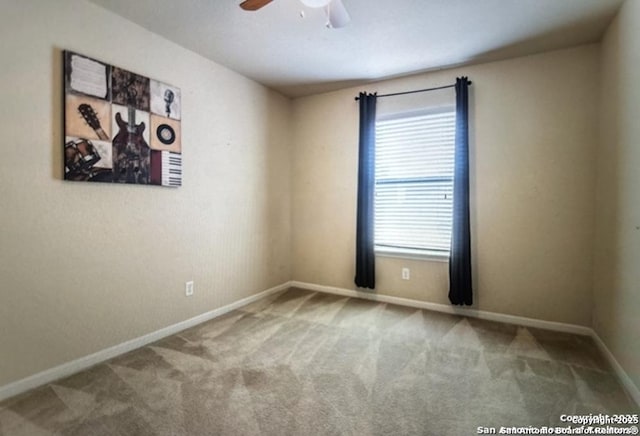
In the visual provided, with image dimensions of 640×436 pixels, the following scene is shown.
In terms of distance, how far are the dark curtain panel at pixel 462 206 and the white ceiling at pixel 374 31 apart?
425mm

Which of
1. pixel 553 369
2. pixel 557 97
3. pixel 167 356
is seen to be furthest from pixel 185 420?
pixel 557 97

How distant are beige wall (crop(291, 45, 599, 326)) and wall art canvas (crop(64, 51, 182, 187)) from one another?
2.30 m

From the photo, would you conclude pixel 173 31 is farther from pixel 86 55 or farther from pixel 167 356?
pixel 167 356

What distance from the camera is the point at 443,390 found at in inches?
75.1

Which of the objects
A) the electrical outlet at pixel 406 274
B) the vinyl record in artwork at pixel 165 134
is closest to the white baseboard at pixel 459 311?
the electrical outlet at pixel 406 274

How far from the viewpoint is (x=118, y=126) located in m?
2.30

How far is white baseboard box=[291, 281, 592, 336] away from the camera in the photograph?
2.79m

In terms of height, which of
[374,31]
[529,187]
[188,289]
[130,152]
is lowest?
[188,289]

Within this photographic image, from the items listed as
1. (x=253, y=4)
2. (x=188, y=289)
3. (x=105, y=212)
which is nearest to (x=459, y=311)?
(x=188, y=289)

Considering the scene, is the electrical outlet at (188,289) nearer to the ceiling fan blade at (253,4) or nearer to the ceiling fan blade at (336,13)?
the ceiling fan blade at (253,4)

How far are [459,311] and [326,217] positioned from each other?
185cm

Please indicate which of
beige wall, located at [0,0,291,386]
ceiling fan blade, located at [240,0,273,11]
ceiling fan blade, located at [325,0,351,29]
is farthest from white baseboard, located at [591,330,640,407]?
beige wall, located at [0,0,291,386]

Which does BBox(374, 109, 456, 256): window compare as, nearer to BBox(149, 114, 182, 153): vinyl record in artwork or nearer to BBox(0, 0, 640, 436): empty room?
BBox(0, 0, 640, 436): empty room

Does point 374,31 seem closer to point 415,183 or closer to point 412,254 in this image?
point 415,183
